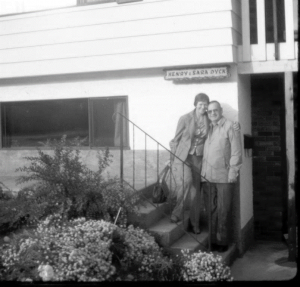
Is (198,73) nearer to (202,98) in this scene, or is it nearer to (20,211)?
(202,98)

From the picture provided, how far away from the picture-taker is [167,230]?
552 cm

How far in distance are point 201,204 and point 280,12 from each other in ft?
10.00

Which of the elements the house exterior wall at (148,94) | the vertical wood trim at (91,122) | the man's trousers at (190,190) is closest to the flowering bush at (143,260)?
the man's trousers at (190,190)

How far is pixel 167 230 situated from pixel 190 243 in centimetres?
33

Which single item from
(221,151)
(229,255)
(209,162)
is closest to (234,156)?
(221,151)

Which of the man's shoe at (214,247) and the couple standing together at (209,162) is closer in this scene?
the couple standing together at (209,162)

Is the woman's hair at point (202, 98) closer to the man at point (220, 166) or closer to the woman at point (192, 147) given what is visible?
the woman at point (192, 147)

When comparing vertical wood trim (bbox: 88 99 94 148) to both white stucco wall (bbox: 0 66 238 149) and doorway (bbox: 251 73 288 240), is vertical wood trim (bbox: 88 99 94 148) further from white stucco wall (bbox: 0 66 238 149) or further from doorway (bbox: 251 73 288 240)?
doorway (bbox: 251 73 288 240)

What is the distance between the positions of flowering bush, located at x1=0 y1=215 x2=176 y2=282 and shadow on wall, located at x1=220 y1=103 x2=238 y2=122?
2157 millimetres

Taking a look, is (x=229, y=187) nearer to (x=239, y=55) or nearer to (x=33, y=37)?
(x=239, y=55)

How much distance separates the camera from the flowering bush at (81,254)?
4199 millimetres

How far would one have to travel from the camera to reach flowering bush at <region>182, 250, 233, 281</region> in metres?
4.88

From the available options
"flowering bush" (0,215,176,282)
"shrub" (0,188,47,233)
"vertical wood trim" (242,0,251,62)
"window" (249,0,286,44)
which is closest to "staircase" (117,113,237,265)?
"flowering bush" (0,215,176,282)

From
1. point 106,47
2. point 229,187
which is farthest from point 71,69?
point 229,187
